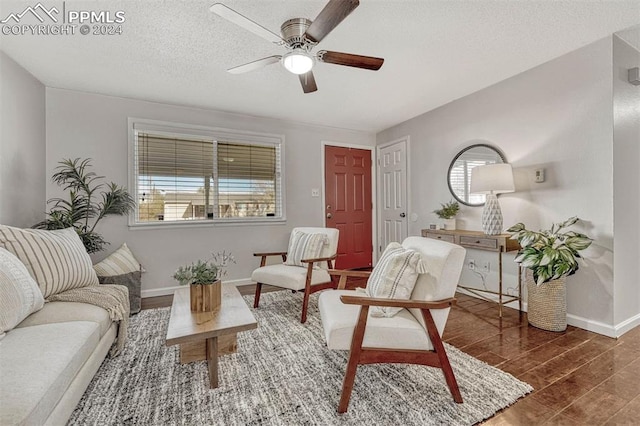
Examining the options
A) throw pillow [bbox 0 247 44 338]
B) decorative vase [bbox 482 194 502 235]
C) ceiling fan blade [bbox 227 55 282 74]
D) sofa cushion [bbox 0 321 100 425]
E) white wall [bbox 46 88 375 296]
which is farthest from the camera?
white wall [bbox 46 88 375 296]

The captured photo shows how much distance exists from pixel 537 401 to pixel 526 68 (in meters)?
2.85

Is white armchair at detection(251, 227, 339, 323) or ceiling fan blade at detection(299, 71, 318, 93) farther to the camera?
white armchair at detection(251, 227, 339, 323)

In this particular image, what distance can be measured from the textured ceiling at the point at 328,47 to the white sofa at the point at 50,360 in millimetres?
1951

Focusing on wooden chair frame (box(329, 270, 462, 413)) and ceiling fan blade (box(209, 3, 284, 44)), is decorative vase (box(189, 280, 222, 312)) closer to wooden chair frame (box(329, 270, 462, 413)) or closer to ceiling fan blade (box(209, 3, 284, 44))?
wooden chair frame (box(329, 270, 462, 413))

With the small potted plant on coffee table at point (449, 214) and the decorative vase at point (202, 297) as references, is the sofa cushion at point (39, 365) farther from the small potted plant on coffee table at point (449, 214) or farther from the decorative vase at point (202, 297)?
the small potted plant on coffee table at point (449, 214)

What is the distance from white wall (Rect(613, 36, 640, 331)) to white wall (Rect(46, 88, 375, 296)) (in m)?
3.26

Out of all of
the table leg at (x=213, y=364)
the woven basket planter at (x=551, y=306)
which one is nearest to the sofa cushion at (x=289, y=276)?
the table leg at (x=213, y=364)

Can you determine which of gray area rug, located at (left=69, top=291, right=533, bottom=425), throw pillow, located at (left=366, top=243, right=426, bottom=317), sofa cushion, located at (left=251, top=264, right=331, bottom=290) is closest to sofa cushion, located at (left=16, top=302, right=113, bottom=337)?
gray area rug, located at (left=69, top=291, right=533, bottom=425)

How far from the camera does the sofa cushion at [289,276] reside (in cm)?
274

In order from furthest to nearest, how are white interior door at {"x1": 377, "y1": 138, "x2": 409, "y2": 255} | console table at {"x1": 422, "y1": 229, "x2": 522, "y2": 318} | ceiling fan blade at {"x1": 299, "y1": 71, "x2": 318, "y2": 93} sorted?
white interior door at {"x1": 377, "y1": 138, "x2": 409, "y2": 255} < console table at {"x1": 422, "y1": 229, "x2": 522, "y2": 318} < ceiling fan blade at {"x1": 299, "y1": 71, "x2": 318, "y2": 93}

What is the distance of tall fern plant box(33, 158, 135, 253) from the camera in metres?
2.96

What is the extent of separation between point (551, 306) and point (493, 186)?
3.74ft

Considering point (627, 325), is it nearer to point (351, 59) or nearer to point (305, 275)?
point (305, 275)

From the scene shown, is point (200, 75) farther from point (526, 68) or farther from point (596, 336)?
point (596, 336)
